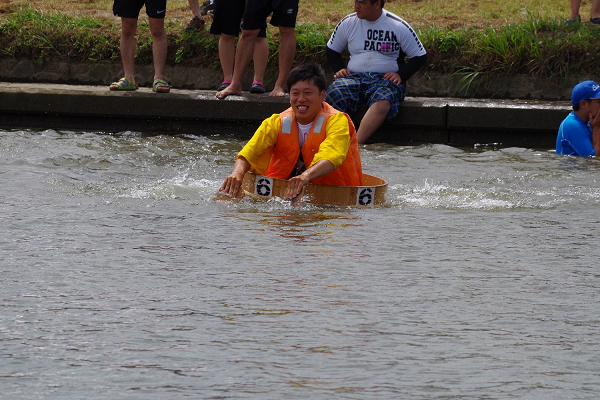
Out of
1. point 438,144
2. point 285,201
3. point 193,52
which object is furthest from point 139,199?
point 193,52

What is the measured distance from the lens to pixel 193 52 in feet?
38.5

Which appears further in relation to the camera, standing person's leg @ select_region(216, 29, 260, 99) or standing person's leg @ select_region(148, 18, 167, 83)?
standing person's leg @ select_region(148, 18, 167, 83)

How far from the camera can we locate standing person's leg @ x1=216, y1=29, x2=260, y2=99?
1009 centimetres

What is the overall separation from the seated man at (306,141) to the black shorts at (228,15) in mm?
3457

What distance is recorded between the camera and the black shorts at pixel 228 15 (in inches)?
399

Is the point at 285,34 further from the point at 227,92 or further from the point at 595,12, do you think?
the point at 595,12

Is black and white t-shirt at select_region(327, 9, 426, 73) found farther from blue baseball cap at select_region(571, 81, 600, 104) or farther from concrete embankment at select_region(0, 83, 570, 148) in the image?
blue baseball cap at select_region(571, 81, 600, 104)

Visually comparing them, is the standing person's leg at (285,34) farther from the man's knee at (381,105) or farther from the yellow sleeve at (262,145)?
the yellow sleeve at (262,145)

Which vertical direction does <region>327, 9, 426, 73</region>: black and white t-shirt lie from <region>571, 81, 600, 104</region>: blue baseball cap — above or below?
above

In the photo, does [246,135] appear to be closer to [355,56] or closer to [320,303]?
[355,56]

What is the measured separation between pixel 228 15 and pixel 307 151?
145 inches

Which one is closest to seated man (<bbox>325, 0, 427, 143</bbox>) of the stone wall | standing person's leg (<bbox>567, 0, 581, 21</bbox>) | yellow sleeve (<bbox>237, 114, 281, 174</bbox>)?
the stone wall

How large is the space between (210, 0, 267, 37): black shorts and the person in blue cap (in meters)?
3.59

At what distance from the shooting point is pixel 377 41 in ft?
33.1
